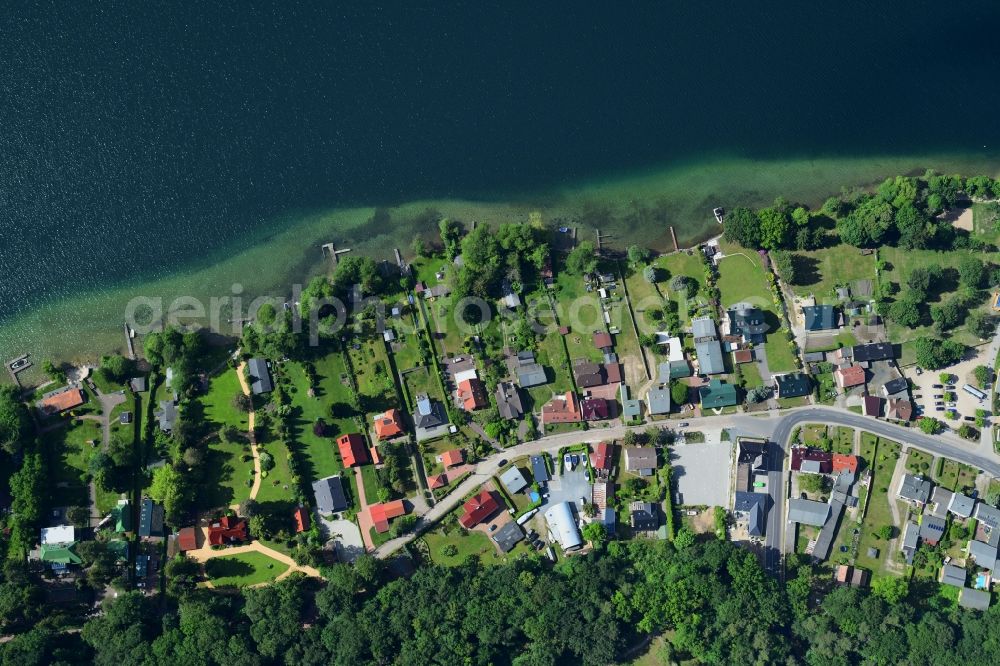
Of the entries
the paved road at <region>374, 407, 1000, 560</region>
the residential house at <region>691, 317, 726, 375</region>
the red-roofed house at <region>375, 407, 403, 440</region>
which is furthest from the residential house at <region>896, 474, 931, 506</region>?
the red-roofed house at <region>375, 407, 403, 440</region>

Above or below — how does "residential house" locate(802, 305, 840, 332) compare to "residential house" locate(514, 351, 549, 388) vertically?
below

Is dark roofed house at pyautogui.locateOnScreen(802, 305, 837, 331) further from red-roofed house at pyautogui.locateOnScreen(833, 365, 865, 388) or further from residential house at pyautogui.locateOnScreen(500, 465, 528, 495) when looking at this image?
residential house at pyautogui.locateOnScreen(500, 465, 528, 495)

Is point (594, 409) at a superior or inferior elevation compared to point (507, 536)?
superior

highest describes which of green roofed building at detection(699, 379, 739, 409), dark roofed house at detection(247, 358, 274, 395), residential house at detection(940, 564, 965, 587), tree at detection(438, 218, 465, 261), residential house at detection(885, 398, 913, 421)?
tree at detection(438, 218, 465, 261)

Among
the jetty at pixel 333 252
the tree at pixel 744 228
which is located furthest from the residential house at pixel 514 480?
the tree at pixel 744 228

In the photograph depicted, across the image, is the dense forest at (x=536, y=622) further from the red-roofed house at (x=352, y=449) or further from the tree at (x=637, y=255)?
the tree at (x=637, y=255)

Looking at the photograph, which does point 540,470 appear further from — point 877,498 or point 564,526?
point 877,498

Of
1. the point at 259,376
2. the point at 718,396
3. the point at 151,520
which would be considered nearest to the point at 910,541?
the point at 718,396
